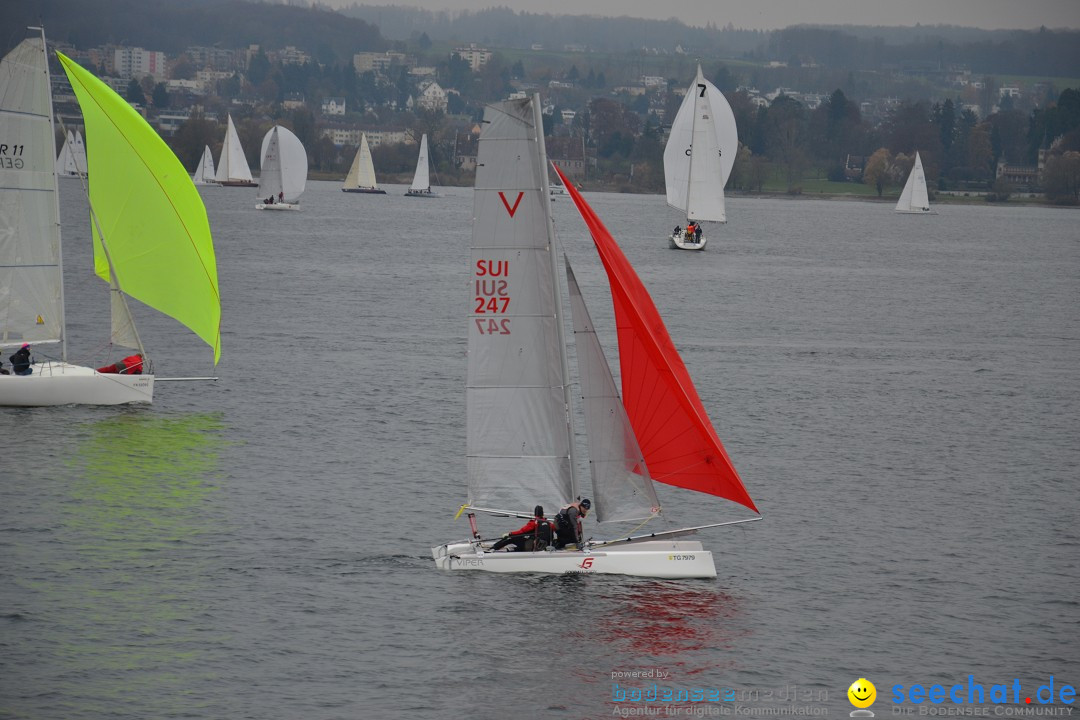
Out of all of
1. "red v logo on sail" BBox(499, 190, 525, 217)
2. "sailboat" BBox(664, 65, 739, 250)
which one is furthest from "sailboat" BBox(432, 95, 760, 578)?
"sailboat" BBox(664, 65, 739, 250)

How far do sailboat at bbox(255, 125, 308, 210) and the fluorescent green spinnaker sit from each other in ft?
291

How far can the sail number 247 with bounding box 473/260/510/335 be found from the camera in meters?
25.0

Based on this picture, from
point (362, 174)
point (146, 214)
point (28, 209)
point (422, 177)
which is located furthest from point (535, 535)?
point (362, 174)

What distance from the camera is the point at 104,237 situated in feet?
132

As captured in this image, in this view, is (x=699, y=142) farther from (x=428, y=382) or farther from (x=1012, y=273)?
(x=428, y=382)

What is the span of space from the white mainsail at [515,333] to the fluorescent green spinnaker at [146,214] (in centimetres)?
1609

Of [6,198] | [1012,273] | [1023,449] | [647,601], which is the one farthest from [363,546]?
[1012,273]

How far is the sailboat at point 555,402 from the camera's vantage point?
24672 millimetres

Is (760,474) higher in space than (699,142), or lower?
lower

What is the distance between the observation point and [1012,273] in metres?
105

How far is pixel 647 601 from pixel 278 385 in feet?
80.6

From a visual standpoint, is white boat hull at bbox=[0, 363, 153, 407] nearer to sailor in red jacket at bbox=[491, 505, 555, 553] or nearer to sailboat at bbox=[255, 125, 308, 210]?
sailor in red jacket at bbox=[491, 505, 555, 553]

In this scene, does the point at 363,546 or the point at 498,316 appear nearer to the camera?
the point at 498,316

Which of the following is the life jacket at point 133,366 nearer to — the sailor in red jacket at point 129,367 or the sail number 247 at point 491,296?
the sailor in red jacket at point 129,367
